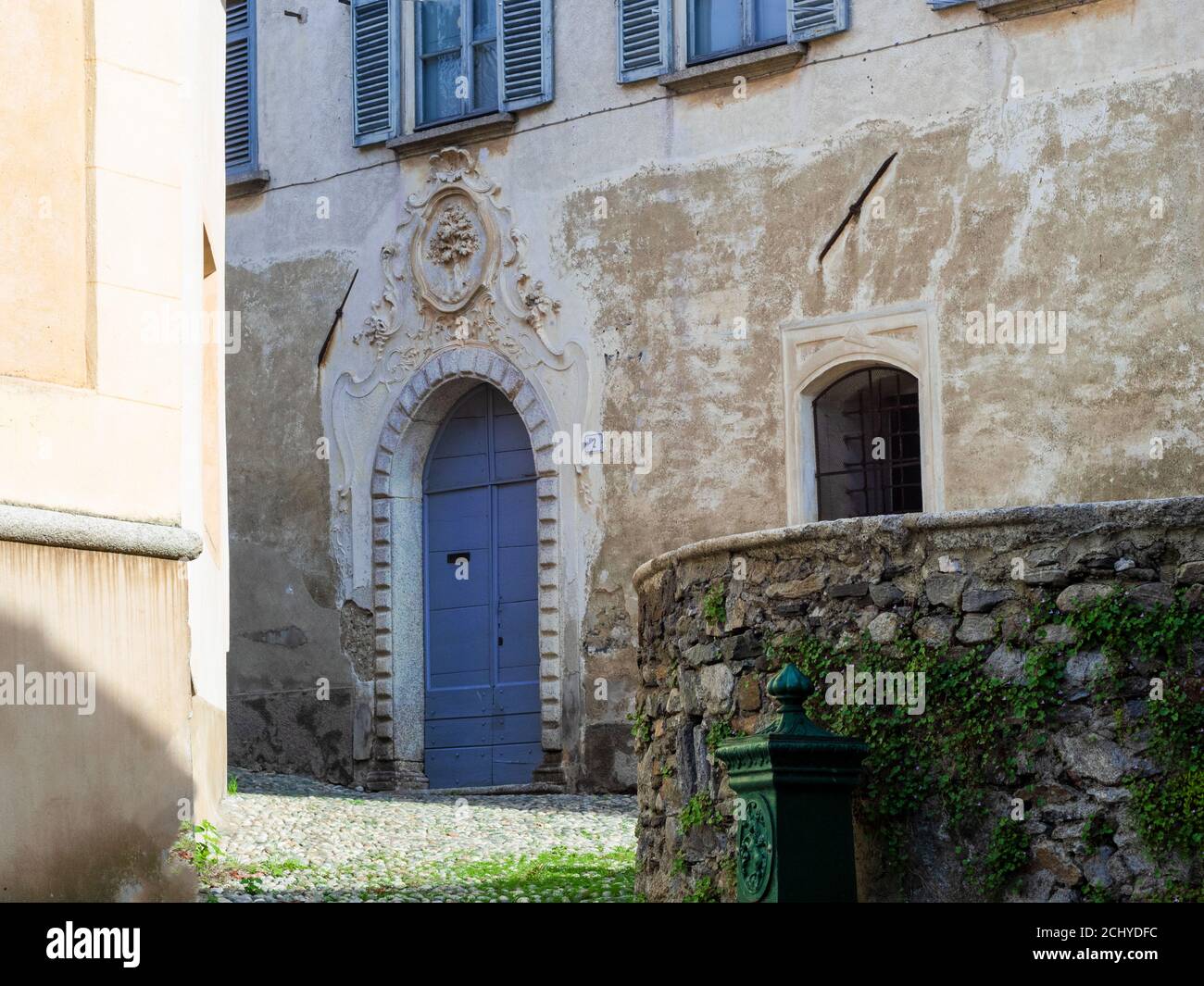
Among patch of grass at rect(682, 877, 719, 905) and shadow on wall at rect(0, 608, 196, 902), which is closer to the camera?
shadow on wall at rect(0, 608, 196, 902)

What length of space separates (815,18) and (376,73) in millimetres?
3957

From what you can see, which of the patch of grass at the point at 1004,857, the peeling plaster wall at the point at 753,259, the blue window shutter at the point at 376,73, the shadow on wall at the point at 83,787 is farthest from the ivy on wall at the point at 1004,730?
the blue window shutter at the point at 376,73

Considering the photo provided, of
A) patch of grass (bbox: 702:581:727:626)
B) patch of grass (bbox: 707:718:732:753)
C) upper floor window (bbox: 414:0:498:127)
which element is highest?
upper floor window (bbox: 414:0:498:127)

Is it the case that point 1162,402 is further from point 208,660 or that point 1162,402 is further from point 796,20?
point 208,660

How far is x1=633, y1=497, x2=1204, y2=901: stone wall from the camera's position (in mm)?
6695

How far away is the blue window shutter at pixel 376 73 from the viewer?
15.6 meters

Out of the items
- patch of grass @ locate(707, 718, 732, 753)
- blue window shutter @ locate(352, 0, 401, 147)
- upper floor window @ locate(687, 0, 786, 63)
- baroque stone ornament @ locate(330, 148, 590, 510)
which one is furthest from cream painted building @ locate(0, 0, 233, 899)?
blue window shutter @ locate(352, 0, 401, 147)

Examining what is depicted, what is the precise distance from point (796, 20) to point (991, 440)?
10.8ft

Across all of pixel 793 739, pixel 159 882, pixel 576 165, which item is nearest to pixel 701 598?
pixel 793 739

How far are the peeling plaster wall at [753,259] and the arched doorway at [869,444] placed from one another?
1.14ft

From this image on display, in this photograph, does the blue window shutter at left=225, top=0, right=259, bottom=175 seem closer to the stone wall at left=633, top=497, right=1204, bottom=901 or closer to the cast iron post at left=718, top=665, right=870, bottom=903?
the stone wall at left=633, top=497, right=1204, bottom=901

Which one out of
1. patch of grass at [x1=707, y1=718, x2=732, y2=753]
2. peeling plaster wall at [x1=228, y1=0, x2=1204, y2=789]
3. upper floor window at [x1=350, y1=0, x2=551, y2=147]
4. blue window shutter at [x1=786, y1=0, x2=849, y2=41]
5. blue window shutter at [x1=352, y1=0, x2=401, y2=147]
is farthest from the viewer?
blue window shutter at [x1=352, y1=0, x2=401, y2=147]

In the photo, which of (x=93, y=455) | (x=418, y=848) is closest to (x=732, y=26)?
(x=418, y=848)

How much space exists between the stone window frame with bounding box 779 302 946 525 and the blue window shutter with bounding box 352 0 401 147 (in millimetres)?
4021
